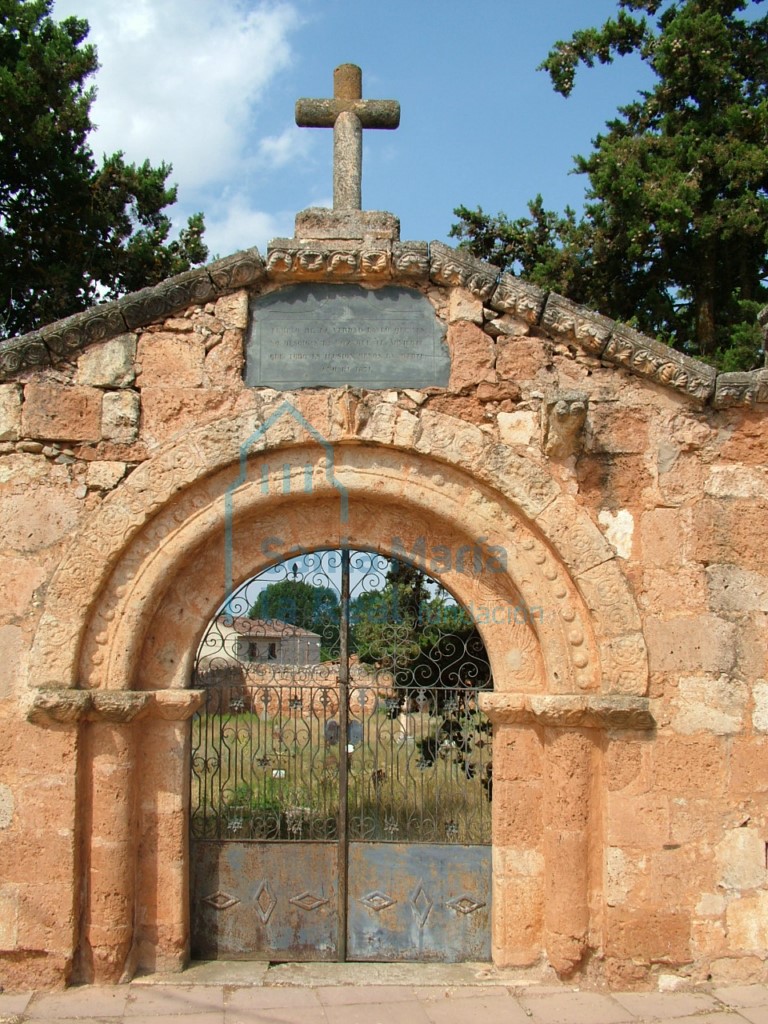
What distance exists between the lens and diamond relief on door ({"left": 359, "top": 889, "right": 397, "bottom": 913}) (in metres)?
5.45

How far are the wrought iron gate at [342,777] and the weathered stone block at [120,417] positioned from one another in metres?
1.18

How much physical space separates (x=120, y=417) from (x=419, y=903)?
332cm

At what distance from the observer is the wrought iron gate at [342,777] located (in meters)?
5.45

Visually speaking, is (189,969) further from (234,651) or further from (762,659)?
(762,659)

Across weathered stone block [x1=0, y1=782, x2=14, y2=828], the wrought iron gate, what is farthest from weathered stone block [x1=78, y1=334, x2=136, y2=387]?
weathered stone block [x1=0, y1=782, x2=14, y2=828]

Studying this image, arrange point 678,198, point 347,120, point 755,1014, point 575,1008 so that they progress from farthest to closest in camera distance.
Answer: point 678,198
point 347,120
point 575,1008
point 755,1014

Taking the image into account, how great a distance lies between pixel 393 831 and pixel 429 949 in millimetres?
698

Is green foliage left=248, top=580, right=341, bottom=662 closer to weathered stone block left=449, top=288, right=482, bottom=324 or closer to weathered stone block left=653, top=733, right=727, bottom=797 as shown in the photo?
weathered stone block left=449, top=288, right=482, bottom=324

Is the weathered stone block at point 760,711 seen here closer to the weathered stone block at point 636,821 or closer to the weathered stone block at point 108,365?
the weathered stone block at point 636,821

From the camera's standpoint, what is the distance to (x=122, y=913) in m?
5.12

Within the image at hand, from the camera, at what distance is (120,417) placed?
210 inches

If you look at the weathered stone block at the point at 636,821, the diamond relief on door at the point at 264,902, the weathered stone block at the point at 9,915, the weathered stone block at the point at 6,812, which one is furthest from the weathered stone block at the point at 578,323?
the weathered stone block at the point at 9,915

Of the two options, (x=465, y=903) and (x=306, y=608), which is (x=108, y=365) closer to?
(x=306, y=608)

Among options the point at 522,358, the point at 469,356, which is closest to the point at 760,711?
the point at 522,358
